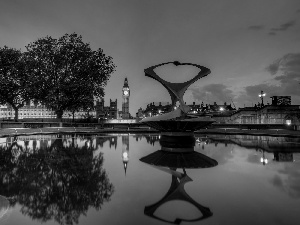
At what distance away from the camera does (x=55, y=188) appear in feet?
21.6

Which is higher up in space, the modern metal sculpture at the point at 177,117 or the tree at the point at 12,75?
the tree at the point at 12,75

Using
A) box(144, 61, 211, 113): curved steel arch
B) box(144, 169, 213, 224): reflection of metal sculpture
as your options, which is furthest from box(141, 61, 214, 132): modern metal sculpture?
box(144, 169, 213, 224): reflection of metal sculpture

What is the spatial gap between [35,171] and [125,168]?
3.42 m

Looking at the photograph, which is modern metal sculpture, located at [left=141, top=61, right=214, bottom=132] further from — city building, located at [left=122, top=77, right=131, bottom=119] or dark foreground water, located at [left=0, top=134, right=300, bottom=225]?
city building, located at [left=122, top=77, right=131, bottom=119]

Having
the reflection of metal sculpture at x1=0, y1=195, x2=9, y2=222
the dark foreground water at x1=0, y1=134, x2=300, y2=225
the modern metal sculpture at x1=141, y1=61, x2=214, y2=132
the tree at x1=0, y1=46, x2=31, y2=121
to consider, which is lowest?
the dark foreground water at x1=0, y1=134, x2=300, y2=225

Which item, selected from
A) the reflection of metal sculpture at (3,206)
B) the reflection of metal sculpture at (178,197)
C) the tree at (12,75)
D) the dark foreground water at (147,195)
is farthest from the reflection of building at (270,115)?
the reflection of metal sculpture at (3,206)

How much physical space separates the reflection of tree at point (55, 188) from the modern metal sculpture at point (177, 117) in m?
7.32

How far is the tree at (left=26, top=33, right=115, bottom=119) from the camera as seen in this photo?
3834cm

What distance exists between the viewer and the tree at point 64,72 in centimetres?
3834

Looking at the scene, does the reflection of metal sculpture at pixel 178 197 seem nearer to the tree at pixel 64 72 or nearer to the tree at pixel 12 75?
the tree at pixel 64 72

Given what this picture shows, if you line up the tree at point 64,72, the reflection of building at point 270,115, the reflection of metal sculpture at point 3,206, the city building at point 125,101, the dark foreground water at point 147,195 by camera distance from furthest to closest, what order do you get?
the city building at point 125,101 → the reflection of building at point 270,115 → the tree at point 64,72 → the reflection of metal sculpture at point 3,206 → the dark foreground water at point 147,195

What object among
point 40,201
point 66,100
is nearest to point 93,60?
point 66,100

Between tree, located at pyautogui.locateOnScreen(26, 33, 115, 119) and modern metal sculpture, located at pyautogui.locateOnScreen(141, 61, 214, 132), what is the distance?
20.9 m

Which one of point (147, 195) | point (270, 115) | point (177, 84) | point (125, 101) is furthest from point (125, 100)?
point (147, 195)
